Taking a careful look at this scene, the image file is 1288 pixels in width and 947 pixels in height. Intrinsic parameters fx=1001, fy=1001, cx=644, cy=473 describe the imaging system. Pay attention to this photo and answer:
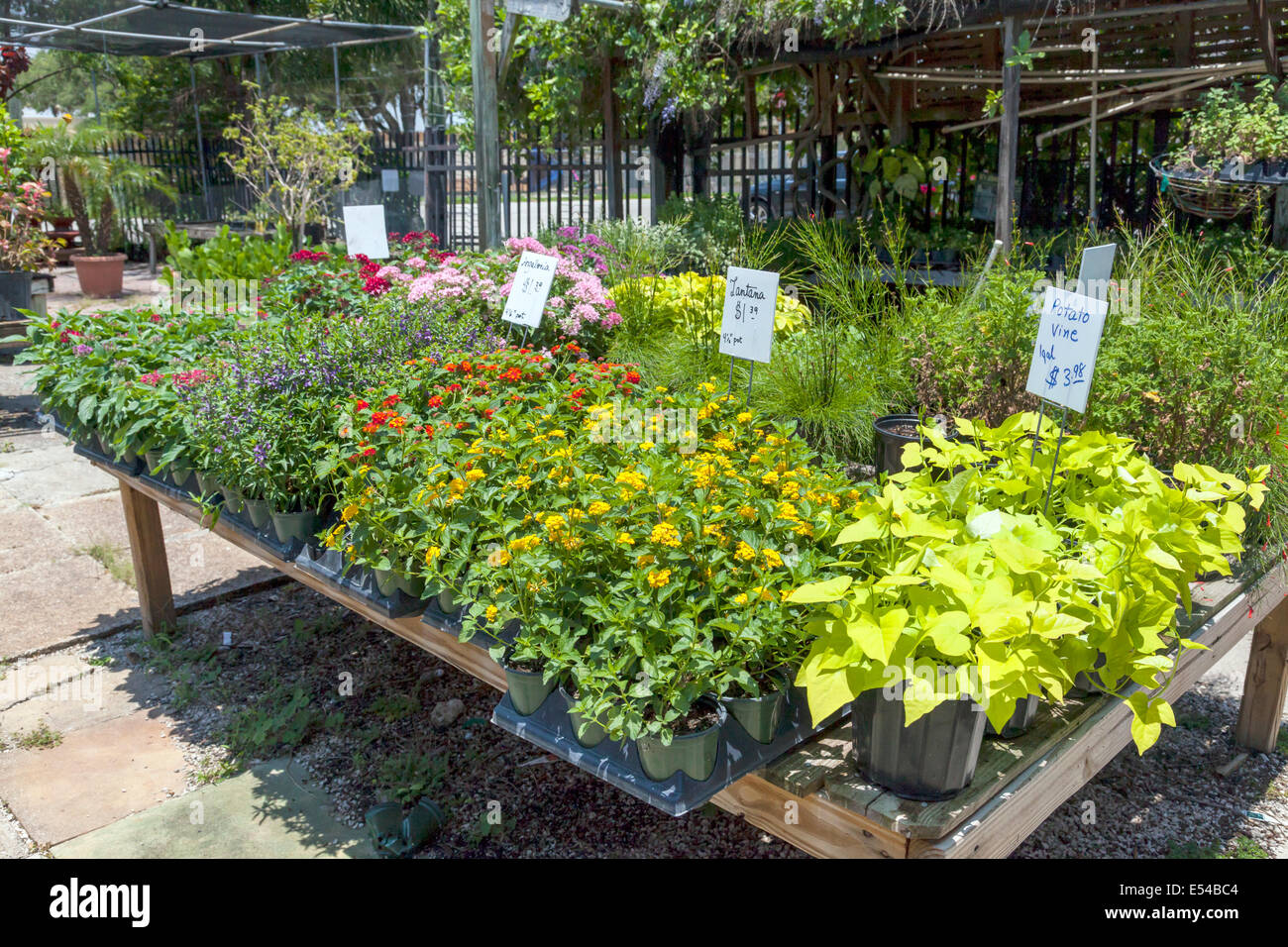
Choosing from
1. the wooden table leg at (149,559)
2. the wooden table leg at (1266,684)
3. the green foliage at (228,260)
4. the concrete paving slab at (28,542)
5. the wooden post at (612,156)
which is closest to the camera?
the wooden table leg at (1266,684)

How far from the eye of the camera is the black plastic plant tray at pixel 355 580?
2463mm

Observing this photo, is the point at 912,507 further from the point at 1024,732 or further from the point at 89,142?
the point at 89,142

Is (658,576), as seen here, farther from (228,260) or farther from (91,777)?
(228,260)

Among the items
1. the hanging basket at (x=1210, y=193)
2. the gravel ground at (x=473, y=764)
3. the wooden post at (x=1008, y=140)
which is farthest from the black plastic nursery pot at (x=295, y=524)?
the hanging basket at (x=1210, y=193)

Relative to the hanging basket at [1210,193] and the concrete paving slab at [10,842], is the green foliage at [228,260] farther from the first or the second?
the hanging basket at [1210,193]

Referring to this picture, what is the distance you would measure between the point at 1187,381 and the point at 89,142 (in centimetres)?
1419

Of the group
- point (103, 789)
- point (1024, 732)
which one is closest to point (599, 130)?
point (103, 789)

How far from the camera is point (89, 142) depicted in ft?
43.2

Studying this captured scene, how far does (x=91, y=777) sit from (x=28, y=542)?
7.43 feet

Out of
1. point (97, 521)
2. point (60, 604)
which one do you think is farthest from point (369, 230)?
point (60, 604)

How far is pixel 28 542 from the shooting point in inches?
191

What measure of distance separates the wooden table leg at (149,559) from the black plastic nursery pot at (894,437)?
8.96 feet

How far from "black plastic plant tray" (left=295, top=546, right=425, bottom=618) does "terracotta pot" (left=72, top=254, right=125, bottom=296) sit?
10.2 metres

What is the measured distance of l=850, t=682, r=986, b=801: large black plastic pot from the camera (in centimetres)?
163
